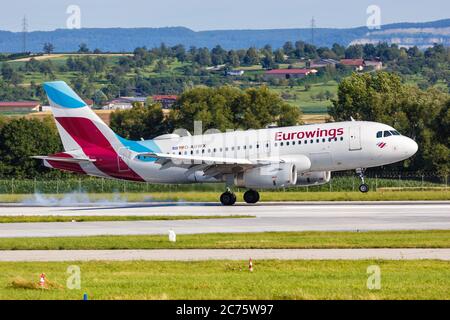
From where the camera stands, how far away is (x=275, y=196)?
7125cm

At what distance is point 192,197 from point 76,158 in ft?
26.5

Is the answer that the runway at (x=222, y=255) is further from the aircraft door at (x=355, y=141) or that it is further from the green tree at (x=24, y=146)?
the green tree at (x=24, y=146)

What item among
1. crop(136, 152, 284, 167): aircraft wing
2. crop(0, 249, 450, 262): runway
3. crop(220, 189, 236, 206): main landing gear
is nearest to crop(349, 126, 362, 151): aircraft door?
crop(136, 152, 284, 167): aircraft wing

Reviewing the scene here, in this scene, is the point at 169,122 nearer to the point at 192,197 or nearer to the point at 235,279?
the point at 192,197

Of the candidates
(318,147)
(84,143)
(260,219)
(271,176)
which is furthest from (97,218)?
(318,147)

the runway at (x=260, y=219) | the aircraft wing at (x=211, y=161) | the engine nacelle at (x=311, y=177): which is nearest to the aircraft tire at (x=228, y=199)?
the runway at (x=260, y=219)

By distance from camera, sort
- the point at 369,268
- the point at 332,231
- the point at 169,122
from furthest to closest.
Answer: the point at 169,122 → the point at 332,231 → the point at 369,268

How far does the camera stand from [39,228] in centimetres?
4959

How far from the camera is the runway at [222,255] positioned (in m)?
36.0

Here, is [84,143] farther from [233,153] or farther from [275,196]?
[275,196]

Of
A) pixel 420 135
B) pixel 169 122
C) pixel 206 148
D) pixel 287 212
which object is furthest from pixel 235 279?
pixel 169 122

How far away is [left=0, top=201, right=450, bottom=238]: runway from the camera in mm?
46969

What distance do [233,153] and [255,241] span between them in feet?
81.2
